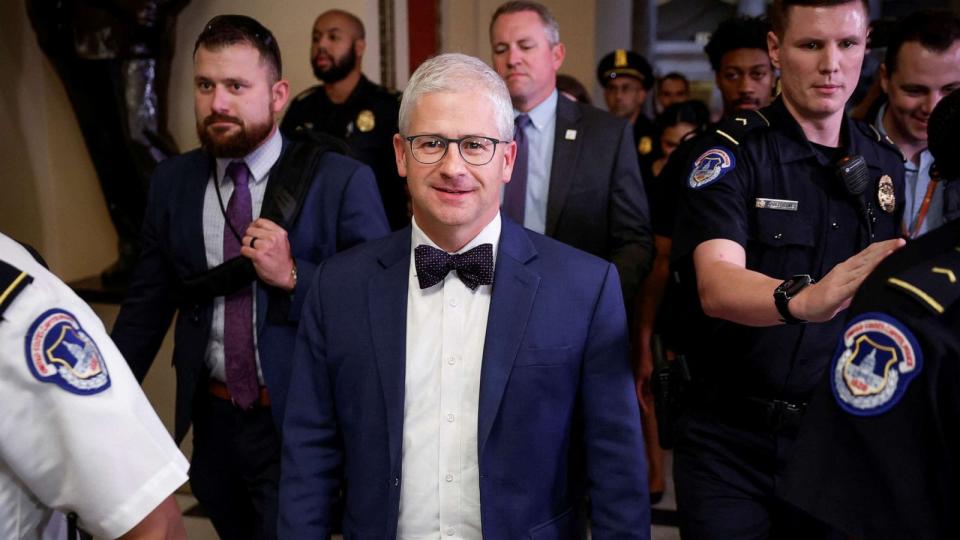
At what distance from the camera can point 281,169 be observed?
2.40 metres

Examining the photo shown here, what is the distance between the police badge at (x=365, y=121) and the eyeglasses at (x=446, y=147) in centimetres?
218

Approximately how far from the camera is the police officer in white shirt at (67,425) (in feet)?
3.61

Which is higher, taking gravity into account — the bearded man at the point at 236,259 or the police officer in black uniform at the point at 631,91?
the police officer in black uniform at the point at 631,91

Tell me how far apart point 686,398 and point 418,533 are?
0.74 m

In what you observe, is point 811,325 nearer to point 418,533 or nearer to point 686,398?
point 686,398

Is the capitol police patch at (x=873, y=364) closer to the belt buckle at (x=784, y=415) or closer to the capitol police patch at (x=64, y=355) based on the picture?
the belt buckle at (x=784, y=415)

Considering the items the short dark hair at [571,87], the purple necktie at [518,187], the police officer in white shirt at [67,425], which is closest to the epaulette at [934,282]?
the police officer in white shirt at [67,425]

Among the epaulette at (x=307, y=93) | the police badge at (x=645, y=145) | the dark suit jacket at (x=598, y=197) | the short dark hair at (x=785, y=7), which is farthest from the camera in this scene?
the police badge at (x=645, y=145)

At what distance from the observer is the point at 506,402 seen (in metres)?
1.64

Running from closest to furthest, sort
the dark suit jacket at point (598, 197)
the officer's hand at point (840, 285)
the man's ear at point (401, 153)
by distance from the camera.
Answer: the officer's hand at point (840, 285), the man's ear at point (401, 153), the dark suit jacket at point (598, 197)

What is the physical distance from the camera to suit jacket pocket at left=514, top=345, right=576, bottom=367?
164 centimetres

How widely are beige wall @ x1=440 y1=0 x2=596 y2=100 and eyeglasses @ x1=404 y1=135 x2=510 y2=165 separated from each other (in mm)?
3962

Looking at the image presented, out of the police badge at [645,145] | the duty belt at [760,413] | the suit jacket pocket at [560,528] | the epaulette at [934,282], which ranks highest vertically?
the police badge at [645,145]

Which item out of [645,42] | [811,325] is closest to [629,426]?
[811,325]
